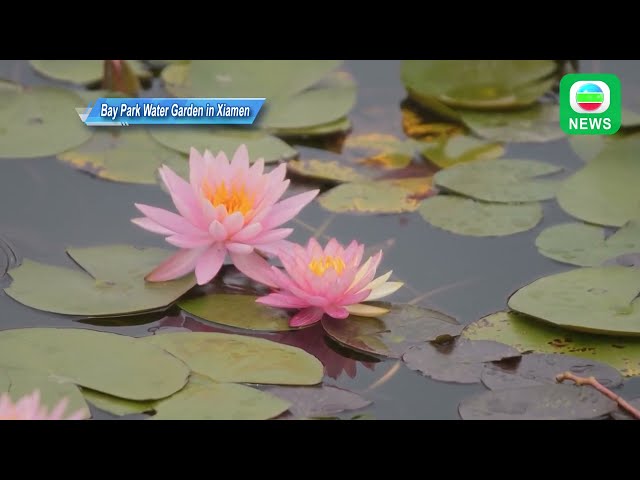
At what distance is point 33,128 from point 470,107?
51.1 inches

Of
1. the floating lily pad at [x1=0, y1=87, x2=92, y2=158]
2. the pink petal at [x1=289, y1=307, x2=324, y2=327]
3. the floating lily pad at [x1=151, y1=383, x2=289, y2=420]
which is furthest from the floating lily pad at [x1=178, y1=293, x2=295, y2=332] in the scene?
the floating lily pad at [x1=0, y1=87, x2=92, y2=158]

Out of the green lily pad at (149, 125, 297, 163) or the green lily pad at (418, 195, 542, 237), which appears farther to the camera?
the green lily pad at (149, 125, 297, 163)

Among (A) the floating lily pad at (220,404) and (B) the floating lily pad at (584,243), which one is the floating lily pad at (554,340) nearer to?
(B) the floating lily pad at (584,243)

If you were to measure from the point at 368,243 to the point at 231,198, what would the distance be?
1.26ft

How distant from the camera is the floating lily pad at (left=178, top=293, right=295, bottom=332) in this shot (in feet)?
6.62

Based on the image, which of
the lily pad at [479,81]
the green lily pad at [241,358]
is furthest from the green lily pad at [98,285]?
the lily pad at [479,81]

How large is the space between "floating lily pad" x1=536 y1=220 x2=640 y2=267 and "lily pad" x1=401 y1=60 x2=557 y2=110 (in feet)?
2.44

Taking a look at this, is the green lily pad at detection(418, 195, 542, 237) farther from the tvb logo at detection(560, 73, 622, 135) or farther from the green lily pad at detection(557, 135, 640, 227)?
the tvb logo at detection(560, 73, 622, 135)

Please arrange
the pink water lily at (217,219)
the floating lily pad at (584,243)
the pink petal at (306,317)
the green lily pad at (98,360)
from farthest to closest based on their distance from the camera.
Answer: the floating lily pad at (584,243) < the pink water lily at (217,219) < the pink petal at (306,317) < the green lily pad at (98,360)

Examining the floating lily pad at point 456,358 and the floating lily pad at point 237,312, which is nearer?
the floating lily pad at point 456,358

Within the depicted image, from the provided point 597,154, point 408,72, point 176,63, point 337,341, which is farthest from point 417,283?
point 176,63

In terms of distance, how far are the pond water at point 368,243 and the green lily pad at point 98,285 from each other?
0.03 metres

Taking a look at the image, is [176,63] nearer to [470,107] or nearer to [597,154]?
[470,107]

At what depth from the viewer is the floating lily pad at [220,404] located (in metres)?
1.72
